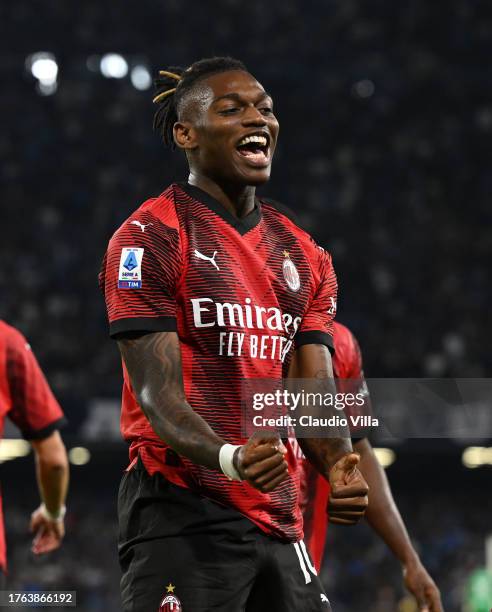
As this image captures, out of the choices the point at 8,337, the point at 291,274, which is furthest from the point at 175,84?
the point at 8,337

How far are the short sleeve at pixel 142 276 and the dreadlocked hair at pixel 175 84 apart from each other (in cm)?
49

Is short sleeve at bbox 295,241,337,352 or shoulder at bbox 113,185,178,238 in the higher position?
shoulder at bbox 113,185,178,238

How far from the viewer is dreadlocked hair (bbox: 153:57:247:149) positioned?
340cm

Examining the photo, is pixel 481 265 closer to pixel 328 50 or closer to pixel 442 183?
pixel 442 183

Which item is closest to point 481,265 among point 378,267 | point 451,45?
point 378,267

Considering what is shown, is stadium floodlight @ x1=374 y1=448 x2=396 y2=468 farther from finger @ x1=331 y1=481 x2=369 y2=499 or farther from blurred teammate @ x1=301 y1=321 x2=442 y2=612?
finger @ x1=331 y1=481 x2=369 y2=499

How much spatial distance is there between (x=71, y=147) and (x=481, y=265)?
7438 mm

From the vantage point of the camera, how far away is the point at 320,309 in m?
3.41

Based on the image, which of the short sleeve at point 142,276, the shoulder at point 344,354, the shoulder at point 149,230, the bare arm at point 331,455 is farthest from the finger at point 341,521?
the shoulder at point 344,354

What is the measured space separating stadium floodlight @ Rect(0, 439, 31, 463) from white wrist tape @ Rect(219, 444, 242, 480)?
44.2 feet

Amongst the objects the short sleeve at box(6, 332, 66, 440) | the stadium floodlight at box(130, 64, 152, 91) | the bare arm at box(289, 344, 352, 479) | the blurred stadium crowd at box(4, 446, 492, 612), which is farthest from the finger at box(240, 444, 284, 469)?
the stadium floodlight at box(130, 64, 152, 91)

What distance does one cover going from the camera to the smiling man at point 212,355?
2.91 metres

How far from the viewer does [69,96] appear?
2134 cm

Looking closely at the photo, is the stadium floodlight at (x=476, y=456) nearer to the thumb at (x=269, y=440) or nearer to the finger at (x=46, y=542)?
the finger at (x=46, y=542)
